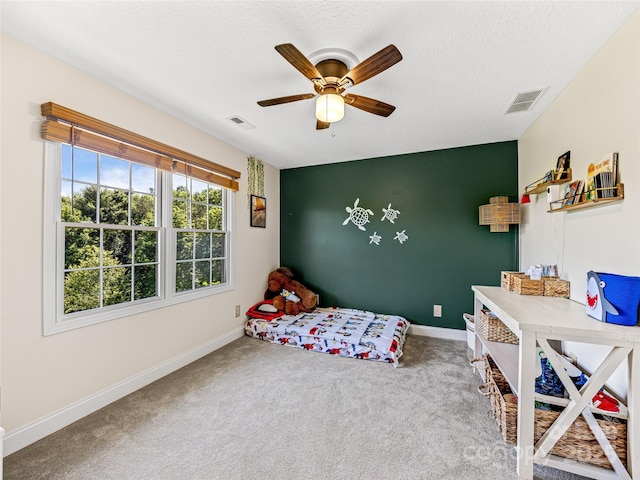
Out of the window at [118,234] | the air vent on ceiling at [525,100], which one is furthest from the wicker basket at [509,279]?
the window at [118,234]

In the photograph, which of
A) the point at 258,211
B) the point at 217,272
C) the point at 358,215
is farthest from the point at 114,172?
the point at 358,215

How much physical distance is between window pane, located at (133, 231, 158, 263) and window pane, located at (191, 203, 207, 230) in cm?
44

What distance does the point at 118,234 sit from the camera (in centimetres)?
219

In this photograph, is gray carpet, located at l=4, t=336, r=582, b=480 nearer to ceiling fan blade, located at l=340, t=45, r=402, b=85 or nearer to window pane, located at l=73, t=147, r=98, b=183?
window pane, located at l=73, t=147, r=98, b=183

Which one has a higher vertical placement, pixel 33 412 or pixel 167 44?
pixel 167 44

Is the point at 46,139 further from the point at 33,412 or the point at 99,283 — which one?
the point at 33,412

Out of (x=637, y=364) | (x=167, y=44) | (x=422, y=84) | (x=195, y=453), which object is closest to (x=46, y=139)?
(x=167, y=44)

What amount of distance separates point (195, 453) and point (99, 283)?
4.59 feet

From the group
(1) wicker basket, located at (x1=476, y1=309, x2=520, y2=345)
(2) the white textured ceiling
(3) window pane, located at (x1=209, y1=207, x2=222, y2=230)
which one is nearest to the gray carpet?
(1) wicker basket, located at (x1=476, y1=309, x2=520, y2=345)

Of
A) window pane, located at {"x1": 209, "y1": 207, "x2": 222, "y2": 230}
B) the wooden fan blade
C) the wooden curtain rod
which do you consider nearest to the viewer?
the wooden fan blade

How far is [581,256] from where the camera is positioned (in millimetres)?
1824

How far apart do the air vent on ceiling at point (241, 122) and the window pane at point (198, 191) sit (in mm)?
767

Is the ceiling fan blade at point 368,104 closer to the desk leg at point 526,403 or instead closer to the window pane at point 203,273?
the desk leg at point 526,403

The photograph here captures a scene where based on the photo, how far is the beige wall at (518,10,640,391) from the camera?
138 cm
